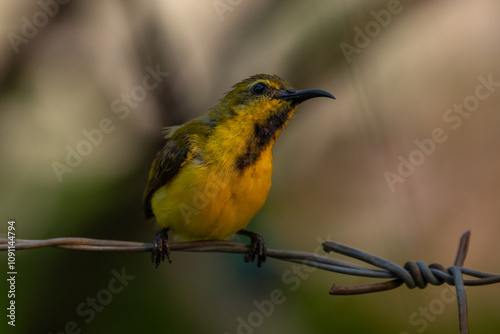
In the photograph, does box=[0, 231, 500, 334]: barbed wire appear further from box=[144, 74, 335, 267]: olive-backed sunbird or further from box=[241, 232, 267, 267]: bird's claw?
box=[241, 232, 267, 267]: bird's claw

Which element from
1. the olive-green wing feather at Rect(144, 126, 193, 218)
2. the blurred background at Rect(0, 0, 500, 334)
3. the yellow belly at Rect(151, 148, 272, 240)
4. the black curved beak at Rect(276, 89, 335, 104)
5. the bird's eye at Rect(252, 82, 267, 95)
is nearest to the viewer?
the yellow belly at Rect(151, 148, 272, 240)

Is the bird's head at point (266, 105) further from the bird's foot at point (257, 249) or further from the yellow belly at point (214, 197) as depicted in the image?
the bird's foot at point (257, 249)

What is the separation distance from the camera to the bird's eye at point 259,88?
11.9ft

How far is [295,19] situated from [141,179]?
7.45 feet

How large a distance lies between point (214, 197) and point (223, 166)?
0.20m

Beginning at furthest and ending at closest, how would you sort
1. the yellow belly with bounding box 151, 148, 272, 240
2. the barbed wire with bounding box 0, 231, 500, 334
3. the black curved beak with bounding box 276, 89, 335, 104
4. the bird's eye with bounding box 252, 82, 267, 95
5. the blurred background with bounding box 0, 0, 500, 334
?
the blurred background with bounding box 0, 0, 500, 334 < the bird's eye with bounding box 252, 82, 267, 95 < the black curved beak with bounding box 276, 89, 335, 104 < the yellow belly with bounding box 151, 148, 272, 240 < the barbed wire with bounding box 0, 231, 500, 334

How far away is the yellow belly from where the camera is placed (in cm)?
321

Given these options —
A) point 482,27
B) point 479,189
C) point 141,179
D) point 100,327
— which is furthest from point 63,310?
point 482,27

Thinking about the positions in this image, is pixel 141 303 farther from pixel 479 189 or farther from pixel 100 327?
pixel 479 189

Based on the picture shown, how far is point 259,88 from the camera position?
363 cm

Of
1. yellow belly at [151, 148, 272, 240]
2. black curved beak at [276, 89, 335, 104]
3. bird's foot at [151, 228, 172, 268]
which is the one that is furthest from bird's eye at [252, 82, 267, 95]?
bird's foot at [151, 228, 172, 268]

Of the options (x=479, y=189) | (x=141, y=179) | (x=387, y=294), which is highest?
(x=141, y=179)

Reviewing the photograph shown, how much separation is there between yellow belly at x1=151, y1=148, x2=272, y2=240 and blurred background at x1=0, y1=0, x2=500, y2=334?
4.76 feet

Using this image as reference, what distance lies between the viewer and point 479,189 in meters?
6.05
